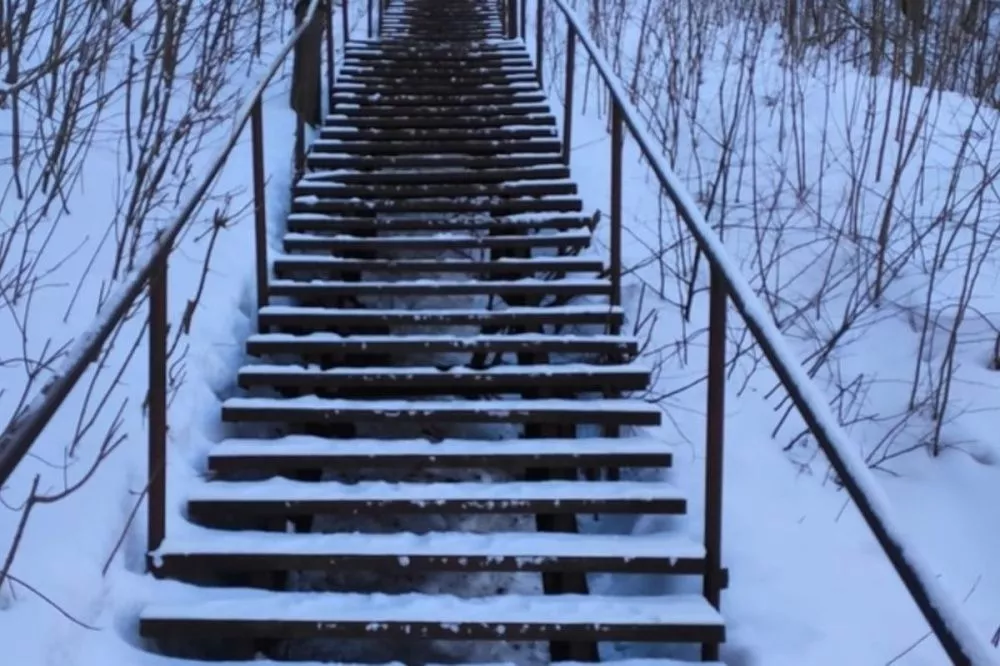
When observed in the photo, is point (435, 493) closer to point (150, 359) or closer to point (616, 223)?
point (150, 359)

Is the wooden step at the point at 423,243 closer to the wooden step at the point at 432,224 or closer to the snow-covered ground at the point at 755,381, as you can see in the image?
the wooden step at the point at 432,224

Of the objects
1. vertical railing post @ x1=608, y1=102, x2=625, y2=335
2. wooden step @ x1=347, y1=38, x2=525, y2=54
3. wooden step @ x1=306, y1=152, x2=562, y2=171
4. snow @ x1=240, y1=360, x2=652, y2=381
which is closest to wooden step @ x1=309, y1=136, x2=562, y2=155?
wooden step @ x1=306, y1=152, x2=562, y2=171

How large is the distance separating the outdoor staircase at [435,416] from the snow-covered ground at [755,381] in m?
0.15

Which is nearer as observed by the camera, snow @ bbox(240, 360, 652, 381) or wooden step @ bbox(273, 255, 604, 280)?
snow @ bbox(240, 360, 652, 381)

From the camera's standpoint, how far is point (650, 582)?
104 inches

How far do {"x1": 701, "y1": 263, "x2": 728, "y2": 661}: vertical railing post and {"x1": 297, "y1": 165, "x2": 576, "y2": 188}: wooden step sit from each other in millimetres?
2382

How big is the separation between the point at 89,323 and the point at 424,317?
1048 millimetres

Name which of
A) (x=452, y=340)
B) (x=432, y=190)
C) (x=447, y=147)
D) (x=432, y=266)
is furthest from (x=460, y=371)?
(x=447, y=147)

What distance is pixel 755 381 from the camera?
12.4ft

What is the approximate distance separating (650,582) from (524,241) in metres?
1.79

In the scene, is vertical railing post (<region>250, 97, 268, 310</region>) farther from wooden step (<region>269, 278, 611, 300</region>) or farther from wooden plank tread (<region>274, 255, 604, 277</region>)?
wooden plank tread (<region>274, 255, 604, 277</region>)

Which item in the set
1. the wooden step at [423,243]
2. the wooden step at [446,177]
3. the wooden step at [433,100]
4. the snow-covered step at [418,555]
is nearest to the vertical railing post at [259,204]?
the wooden step at [423,243]

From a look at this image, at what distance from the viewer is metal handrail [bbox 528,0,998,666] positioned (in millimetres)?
1255

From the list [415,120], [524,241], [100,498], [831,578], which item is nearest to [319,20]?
[415,120]
